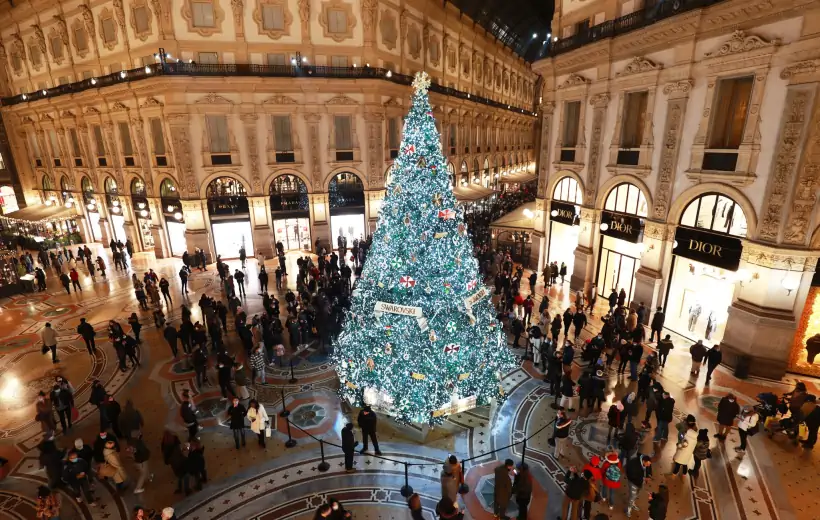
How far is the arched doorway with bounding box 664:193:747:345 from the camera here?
12.7m

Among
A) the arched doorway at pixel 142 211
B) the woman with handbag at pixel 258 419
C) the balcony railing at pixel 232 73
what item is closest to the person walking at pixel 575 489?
the woman with handbag at pixel 258 419

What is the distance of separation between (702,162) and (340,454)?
13.7 meters

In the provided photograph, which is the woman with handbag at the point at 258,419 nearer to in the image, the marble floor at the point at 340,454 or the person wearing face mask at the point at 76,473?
the marble floor at the point at 340,454

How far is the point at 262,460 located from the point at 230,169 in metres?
18.9

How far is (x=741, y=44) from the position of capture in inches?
462

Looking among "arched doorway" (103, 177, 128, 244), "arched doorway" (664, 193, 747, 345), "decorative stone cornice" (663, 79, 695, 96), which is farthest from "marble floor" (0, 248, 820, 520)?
"arched doorway" (103, 177, 128, 244)

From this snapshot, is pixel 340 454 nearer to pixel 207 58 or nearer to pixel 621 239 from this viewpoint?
pixel 621 239

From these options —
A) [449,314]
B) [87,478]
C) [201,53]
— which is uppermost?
[201,53]

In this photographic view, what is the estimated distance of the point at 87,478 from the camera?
25.6 ft

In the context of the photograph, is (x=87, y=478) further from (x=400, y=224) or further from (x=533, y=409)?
(x=533, y=409)

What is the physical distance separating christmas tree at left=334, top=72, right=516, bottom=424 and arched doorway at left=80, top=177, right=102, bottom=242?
29823 mm

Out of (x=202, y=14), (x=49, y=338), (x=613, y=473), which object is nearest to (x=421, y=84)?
(x=613, y=473)

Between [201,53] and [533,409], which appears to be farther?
[201,53]

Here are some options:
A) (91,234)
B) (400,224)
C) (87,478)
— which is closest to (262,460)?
(87,478)
